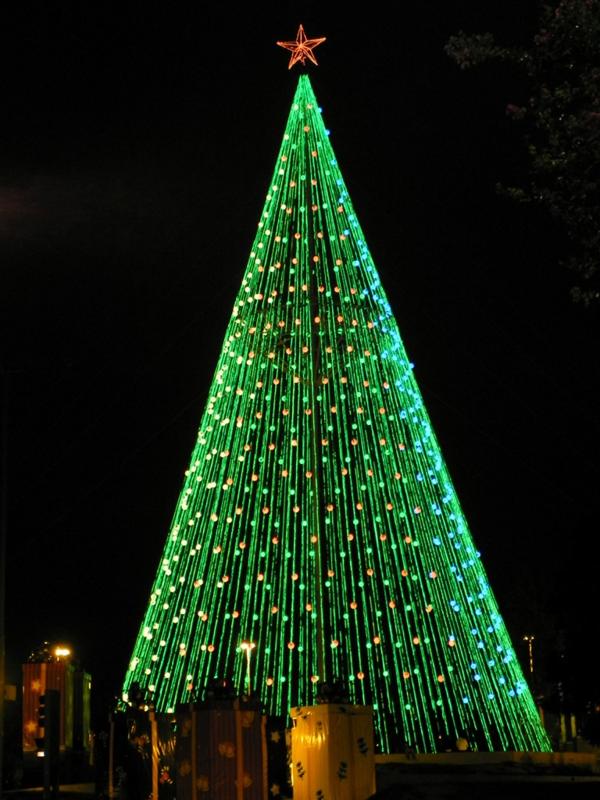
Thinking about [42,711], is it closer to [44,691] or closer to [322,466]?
[44,691]

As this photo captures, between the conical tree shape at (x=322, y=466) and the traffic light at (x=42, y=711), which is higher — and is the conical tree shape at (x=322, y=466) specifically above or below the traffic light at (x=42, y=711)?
above

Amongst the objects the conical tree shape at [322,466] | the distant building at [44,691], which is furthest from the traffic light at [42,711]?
the conical tree shape at [322,466]

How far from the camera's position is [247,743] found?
12.7m

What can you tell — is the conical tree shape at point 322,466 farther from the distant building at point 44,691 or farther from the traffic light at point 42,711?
the traffic light at point 42,711

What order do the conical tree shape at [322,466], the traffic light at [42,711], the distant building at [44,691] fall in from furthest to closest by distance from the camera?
the conical tree shape at [322,466] → the distant building at [44,691] → the traffic light at [42,711]

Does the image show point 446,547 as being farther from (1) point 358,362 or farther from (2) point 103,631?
(2) point 103,631

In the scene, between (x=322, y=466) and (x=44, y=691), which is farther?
(x=322, y=466)

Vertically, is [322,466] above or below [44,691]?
above

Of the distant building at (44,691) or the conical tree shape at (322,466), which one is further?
the conical tree shape at (322,466)

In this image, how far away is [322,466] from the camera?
24.3 meters

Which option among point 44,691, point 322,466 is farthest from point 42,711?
point 322,466

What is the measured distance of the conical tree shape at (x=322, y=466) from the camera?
23.8 metres

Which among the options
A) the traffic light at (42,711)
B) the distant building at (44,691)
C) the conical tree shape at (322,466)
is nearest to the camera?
the traffic light at (42,711)

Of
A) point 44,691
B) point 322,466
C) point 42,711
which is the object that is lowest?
point 42,711
